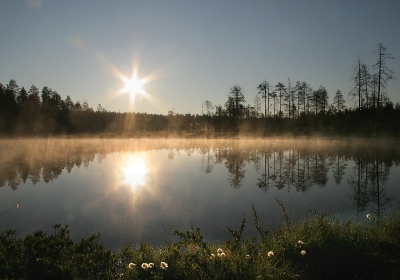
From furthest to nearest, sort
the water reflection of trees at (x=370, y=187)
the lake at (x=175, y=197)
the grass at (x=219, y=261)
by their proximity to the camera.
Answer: the water reflection of trees at (x=370, y=187) < the lake at (x=175, y=197) < the grass at (x=219, y=261)

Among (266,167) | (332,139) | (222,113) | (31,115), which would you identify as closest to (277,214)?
(266,167)

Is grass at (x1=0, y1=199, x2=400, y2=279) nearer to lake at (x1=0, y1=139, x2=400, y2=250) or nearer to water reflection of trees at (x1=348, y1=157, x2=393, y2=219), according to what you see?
lake at (x1=0, y1=139, x2=400, y2=250)

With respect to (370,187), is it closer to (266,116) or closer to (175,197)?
(175,197)

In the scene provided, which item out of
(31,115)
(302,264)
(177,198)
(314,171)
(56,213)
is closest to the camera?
(302,264)

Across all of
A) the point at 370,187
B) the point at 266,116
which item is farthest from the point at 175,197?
the point at 266,116


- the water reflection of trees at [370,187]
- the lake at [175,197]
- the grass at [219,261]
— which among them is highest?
the grass at [219,261]

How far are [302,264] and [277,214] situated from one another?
3646 mm

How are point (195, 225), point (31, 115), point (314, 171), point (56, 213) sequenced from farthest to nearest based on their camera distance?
point (31, 115), point (314, 171), point (56, 213), point (195, 225)

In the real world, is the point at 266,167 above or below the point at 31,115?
below

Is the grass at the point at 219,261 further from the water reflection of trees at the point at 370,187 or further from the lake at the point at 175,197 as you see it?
the water reflection of trees at the point at 370,187

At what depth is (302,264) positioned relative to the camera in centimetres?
474

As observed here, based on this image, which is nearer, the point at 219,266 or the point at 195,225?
the point at 219,266

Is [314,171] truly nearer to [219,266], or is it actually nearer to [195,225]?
[195,225]

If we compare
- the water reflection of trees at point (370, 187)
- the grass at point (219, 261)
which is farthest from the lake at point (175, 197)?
the grass at point (219, 261)
